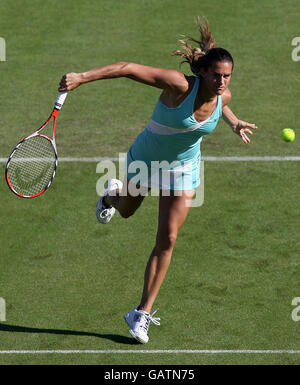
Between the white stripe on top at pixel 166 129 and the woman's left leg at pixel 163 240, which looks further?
the woman's left leg at pixel 163 240

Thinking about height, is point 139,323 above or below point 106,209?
below

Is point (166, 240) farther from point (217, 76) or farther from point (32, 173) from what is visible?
point (32, 173)

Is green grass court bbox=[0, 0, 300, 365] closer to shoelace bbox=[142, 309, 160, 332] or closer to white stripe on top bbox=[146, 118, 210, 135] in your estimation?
shoelace bbox=[142, 309, 160, 332]

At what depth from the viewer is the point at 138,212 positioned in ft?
35.1

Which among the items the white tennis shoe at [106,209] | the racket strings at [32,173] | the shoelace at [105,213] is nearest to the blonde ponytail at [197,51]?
the racket strings at [32,173]

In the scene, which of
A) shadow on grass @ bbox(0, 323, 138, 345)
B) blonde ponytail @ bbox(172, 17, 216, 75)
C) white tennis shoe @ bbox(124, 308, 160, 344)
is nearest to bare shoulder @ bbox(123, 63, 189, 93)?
blonde ponytail @ bbox(172, 17, 216, 75)

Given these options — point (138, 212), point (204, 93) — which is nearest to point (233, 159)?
point (138, 212)

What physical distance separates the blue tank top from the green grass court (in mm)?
1461

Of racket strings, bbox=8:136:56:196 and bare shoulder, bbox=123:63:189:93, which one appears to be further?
racket strings, bbox=8:136:56:196

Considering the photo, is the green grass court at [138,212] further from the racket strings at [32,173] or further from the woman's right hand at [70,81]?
the woman's right hand at [70,81]

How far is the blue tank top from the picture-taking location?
7.90 meters

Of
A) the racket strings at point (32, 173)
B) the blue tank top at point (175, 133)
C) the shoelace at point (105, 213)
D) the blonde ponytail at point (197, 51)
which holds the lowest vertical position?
the shoelace at point (105, 213)

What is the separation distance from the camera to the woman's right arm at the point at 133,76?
7148mm

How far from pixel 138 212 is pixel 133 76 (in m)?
3.43
